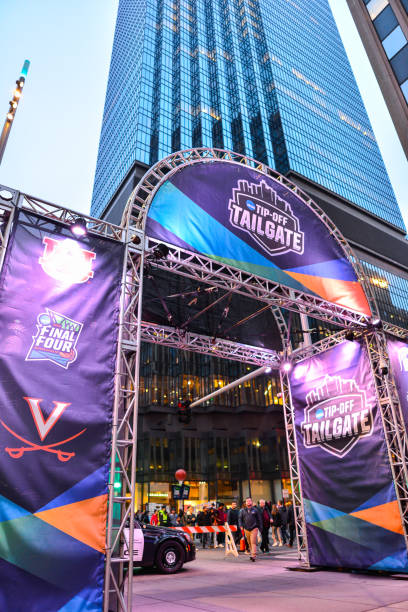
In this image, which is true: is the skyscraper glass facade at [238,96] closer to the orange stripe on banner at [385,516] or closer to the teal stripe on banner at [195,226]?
the teal stripe on banner at [195,226]

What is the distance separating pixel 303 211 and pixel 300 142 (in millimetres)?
68115

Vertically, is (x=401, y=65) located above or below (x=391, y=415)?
above

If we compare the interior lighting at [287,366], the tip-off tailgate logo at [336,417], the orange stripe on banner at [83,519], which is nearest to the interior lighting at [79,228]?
the orange stripe on banner at [83,519]

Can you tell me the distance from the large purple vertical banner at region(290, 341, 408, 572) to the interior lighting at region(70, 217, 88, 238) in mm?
8524

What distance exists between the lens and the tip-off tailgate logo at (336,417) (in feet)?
37.2

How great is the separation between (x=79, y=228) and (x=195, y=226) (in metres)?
3.27

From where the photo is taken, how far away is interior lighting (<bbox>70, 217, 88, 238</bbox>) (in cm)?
709

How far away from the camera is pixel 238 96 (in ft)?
259

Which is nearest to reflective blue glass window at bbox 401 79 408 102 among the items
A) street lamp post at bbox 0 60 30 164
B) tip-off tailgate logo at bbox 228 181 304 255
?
tip-off tailgate logo at bbox 228 181 304 255

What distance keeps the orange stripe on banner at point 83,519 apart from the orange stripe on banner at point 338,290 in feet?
24.3

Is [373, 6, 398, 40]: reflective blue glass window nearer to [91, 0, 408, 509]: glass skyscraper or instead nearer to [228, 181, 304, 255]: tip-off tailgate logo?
[228, 181, 304, 255]: tip-off tailgate logo

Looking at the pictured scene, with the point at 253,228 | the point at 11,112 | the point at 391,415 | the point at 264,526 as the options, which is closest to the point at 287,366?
the point at 391,415

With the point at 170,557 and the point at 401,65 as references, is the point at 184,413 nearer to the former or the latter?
the point at 170,557

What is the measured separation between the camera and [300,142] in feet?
242
